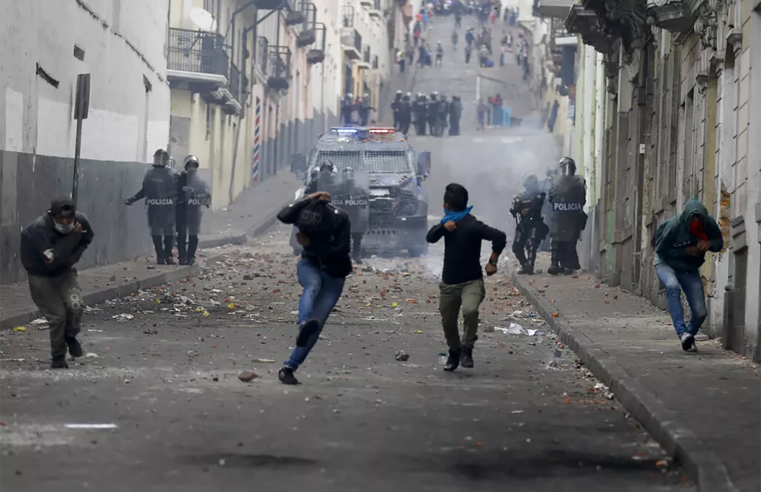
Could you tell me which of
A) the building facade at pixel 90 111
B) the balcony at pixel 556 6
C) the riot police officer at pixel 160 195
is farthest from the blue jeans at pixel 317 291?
the balcony at pixel 556 6

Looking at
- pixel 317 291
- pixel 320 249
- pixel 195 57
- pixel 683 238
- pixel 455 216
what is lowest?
pixel 317 291

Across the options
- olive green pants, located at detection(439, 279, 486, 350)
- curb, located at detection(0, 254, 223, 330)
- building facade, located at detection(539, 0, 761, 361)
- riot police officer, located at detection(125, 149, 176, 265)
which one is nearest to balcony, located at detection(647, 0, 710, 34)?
building facade, located at detection(539, 0, 761, 361)

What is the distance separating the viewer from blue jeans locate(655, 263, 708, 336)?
13.7 metres

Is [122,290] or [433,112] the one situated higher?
[433,112]

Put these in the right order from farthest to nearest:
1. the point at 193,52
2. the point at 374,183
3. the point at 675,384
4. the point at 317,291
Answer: the point at 193,52, the point at 374,183, the point at 317,291, the point at 675,384

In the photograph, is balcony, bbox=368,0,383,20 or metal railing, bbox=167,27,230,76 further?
Result: balcony, bbox=368,0,383,20

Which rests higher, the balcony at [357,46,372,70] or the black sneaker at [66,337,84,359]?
the balcony at [357,46,372,70]

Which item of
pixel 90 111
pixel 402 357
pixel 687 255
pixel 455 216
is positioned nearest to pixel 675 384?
pixel 455 216

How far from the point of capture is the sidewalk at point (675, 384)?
7.76 meters

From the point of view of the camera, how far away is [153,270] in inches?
975

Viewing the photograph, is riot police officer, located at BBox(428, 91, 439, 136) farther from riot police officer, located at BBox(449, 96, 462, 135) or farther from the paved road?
the paved road

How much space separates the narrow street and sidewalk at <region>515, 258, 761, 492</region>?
0.16 m

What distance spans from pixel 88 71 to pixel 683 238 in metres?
14.2

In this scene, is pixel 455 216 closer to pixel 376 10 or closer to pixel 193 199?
pixel 193 199
